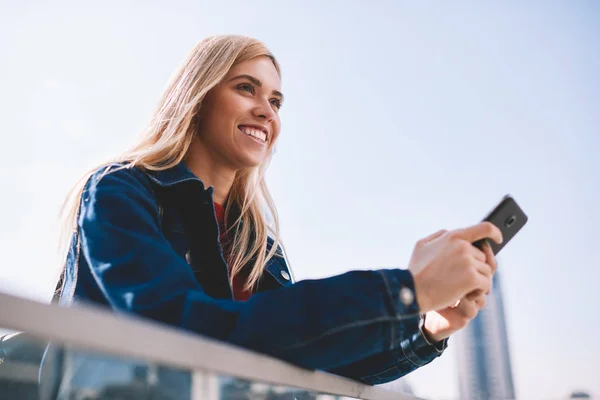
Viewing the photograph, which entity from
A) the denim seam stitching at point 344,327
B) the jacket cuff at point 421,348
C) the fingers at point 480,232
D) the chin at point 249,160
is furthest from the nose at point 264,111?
the denim seam stitching at point 344,327

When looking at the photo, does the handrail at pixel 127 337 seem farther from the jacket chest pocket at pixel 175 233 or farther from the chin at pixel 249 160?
the chin at pixel 249 160

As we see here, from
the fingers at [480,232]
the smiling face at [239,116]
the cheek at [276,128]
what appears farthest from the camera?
the cheek at [276,128]

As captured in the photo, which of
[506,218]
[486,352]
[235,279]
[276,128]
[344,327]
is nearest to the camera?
[344,327]

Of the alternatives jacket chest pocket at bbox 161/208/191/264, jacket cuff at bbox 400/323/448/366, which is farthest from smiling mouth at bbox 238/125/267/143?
jacket cuff at bbox 400/323/448/366

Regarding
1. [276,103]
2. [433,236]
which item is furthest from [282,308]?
[276,103]

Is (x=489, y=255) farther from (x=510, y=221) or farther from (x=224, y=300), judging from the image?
(x=224, y=300)

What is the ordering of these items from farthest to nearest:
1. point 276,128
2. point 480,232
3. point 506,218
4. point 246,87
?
point 276,128
point 246,87
point 506,218
point 480,232

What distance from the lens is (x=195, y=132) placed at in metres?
1.87

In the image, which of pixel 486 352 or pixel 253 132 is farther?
pixel 486 352

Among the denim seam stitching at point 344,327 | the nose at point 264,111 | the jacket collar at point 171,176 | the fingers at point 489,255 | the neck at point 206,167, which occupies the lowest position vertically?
the denim seam stitching at point 344,327

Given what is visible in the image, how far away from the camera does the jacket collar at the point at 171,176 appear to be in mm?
1465

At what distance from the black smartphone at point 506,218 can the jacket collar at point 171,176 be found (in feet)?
2.70

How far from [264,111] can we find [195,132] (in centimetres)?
25

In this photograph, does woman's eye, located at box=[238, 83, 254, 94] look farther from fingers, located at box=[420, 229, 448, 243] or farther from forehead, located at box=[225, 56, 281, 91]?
fingers, located at box=[420, 229, 448, 243]
